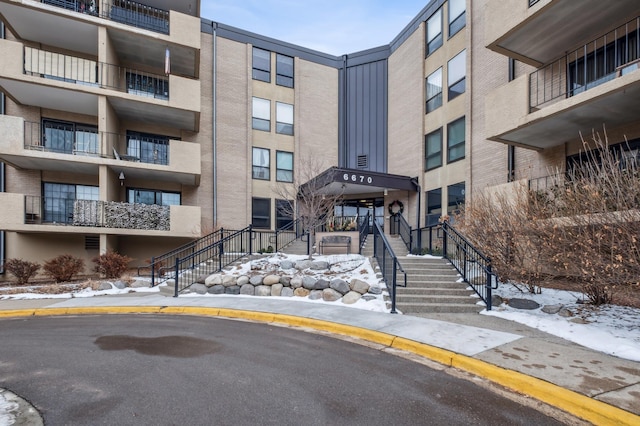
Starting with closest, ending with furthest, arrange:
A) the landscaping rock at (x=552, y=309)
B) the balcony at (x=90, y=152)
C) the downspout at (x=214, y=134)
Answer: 1. the landscaping rock at (x=552, y=309)
2. the balcony at (x=90, y=152)
3. the downspout at (x=214, y=134)

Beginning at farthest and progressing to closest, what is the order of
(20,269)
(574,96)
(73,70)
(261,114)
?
(261,114) < (73,70) < (20,269) < (574,96)

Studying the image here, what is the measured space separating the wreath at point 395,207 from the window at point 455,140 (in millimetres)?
3582

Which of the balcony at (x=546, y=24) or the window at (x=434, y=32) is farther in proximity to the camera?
the window at (x=434, y=32)

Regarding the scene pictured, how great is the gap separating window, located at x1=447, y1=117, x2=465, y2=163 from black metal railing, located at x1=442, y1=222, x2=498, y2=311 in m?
6.88

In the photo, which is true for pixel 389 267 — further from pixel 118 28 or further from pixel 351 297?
pixel 118 28

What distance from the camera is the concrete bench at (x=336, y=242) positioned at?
15.0 metres

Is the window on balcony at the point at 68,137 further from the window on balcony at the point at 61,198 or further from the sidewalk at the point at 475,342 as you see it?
the sidewalk at the point at 475,342

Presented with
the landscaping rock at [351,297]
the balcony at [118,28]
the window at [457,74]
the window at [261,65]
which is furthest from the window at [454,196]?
the balcony at [118,28]

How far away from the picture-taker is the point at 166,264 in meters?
17.1

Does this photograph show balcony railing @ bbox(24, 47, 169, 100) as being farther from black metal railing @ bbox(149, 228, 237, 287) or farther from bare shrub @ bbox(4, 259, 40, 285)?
black metal railing @ bbox(149, 228, 237, 287)

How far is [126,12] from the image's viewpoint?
1769 cm

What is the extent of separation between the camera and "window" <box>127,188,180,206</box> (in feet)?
60.2

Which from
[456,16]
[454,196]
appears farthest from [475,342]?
[456,16]

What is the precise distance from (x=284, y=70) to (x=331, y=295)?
1691cm
